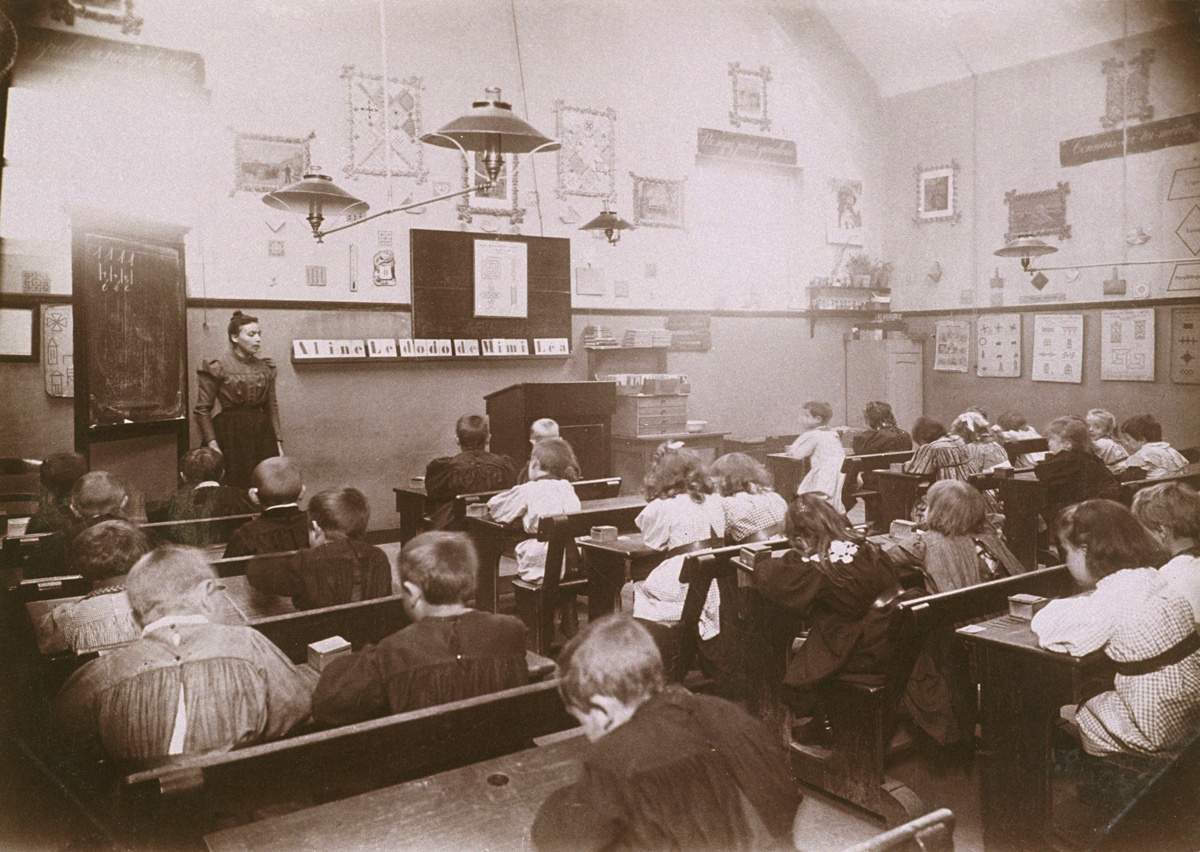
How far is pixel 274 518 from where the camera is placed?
3564mm

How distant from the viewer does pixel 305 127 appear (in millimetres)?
7062

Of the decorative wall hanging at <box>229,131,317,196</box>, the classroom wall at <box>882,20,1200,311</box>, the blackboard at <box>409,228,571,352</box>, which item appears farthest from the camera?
the classroom wall at <box>882,20,1200,311</box>

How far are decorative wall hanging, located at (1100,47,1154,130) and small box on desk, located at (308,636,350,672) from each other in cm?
910

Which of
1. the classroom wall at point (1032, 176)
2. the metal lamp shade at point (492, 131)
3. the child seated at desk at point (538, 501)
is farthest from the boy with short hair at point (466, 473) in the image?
the classroom wall at point (1032, 176)

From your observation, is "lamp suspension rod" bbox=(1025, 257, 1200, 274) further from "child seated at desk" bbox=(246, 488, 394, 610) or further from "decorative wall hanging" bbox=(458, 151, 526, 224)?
"child seated at desk" bbox=(246, 488, 394, 610)

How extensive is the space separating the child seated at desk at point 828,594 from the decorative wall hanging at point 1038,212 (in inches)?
302

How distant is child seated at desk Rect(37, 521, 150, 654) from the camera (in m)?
2.42

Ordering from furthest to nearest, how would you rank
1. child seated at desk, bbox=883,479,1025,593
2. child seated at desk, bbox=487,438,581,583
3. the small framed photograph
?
the small framed photograph → child seated at desk, bbox=487,438,581,583 → child seated at desk, bbox=883,479,1025,593

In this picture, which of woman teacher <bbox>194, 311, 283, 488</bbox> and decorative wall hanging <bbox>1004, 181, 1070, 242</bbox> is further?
decorative wall hanging <bbox>1004, 181, 1070, 242</bbox>

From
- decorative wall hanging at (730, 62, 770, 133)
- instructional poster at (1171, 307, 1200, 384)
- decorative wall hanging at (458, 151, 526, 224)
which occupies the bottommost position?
instructional poster at (1171, 307, 1200, 384)

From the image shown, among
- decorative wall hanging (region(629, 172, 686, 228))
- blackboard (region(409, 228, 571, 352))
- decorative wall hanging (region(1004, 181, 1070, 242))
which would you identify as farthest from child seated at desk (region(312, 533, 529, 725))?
decorative wall hanging (region(1004, 181, 1070, 242))

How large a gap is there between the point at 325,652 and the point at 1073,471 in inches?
185

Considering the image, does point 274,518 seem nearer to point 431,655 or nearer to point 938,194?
point 431,655

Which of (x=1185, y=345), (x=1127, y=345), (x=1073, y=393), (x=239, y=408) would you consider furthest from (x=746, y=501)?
(x=1073, y=393)
